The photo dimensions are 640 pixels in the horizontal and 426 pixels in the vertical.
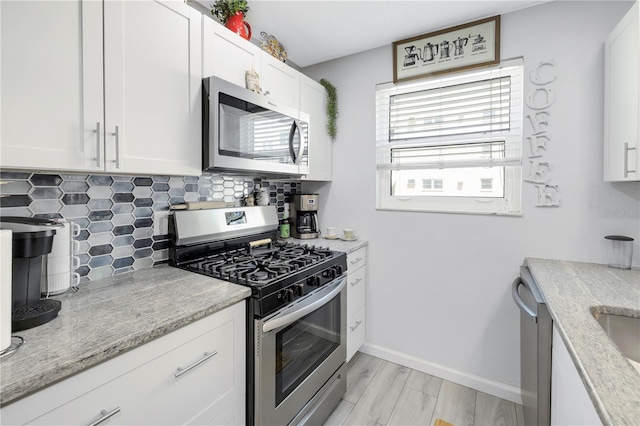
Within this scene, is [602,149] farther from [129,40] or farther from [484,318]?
[129,40]

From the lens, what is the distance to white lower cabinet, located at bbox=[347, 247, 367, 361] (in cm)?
217

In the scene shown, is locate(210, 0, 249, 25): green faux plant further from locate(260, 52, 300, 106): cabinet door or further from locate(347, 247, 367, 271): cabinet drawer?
locate(347, 247, 367, 271): cabinet drawer

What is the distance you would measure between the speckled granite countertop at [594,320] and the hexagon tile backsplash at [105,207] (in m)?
1.77

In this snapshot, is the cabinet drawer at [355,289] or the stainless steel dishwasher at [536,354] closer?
the stainless steel dishwasher at [536,354]

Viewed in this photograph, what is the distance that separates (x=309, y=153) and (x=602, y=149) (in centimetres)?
178

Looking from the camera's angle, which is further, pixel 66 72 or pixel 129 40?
pixel 129 40

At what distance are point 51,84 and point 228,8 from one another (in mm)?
1092

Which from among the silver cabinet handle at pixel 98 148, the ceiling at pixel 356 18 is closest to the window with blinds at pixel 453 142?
the ceiling at pixel 356 18

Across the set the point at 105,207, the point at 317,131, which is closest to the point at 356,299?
the point at 317,131

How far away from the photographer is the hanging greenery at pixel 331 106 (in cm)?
252

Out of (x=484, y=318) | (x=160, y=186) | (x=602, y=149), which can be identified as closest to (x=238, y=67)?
(x=160, y=186)

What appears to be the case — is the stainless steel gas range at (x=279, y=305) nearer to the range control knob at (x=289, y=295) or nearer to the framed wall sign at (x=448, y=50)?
the range control knob at (x=289, y=295)

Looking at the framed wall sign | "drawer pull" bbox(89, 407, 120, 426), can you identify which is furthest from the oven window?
the framed wall sign

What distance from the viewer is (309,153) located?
2.28 meters
